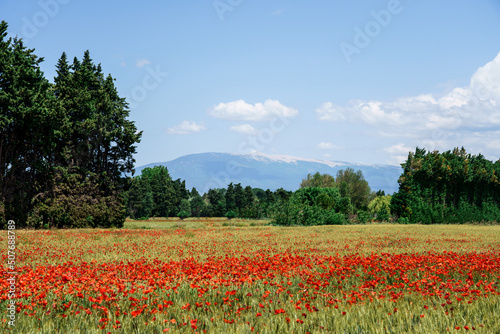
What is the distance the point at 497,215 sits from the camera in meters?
42.2

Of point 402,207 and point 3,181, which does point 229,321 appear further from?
point 402,207

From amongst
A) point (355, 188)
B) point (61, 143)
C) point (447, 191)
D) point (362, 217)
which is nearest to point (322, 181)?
point (355, 188)

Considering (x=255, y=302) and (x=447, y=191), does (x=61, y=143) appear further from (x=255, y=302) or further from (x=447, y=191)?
(x=447, y=191)

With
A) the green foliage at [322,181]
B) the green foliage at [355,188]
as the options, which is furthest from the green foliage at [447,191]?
the green foliage at [322,181]

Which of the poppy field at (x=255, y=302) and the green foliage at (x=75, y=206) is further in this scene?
the green foliage at (x=75, y=206)

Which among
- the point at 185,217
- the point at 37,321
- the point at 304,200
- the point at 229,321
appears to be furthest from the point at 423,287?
the point at 185,217

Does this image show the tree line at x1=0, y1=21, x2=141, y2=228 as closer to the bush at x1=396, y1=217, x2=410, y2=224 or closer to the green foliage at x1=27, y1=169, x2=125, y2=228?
the green foliage at x1=27, y1=169, x2=125, y2=228

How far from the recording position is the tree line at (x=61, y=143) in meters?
29.1

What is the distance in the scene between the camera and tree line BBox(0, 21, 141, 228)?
95.5 ft

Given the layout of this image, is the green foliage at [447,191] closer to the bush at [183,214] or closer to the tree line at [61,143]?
the tree line at [61,143]

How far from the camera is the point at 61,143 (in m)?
36.0

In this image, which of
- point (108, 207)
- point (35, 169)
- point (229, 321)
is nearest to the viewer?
point (229, 321)

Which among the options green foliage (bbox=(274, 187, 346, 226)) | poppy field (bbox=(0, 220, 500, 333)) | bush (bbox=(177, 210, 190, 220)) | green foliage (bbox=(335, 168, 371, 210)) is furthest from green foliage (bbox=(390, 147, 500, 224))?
bush (bbox=(177, 210, 190, 220))

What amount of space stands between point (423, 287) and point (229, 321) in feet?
14.9
